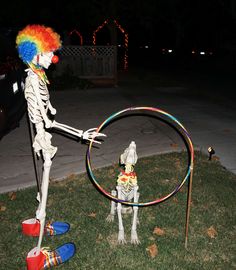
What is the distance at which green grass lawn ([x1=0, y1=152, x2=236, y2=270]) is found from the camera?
3330 mm

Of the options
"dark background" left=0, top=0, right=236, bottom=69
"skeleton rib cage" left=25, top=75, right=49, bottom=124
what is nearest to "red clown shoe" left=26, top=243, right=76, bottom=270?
"skeleton rib cage" left=25, top=75, right=49, bottom=124

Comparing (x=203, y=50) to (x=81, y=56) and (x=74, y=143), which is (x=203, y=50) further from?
(x=74, y=143)

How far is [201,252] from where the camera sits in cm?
344

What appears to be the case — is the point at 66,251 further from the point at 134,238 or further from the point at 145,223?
the point at 145,223

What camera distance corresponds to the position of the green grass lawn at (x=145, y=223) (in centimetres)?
333

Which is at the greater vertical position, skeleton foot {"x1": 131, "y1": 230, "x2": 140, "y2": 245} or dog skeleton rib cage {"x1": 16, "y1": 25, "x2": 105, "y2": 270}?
dog skeleton rib cage {"x1": 16, "y1": 25, "x2": 105, "y2": 270}

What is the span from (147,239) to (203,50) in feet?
97.2

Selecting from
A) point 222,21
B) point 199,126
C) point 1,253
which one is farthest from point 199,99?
point 222,21

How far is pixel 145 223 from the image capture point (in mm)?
3910

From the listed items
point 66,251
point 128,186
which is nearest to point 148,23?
point 128,186

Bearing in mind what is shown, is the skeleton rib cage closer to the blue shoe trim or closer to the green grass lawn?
the blue shoe trim

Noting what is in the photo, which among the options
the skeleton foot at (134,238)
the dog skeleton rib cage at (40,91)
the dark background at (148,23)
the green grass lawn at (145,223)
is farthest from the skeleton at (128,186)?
the dark background at (148,23)

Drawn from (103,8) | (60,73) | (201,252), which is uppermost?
(103,8)

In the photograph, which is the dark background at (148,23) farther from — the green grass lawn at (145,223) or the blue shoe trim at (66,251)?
the blue shoe trim at (66,251)
